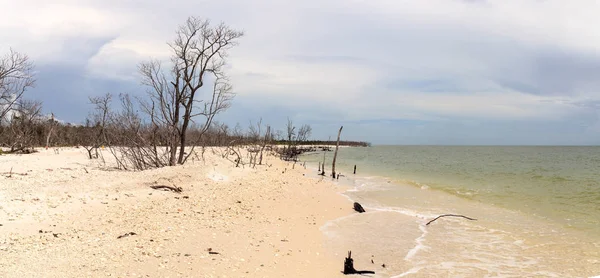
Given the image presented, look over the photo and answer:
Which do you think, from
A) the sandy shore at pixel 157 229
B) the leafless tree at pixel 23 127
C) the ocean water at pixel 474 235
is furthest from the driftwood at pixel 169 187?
the leafless tree at pixel 23 127

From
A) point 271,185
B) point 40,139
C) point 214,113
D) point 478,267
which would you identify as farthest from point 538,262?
point 40,139

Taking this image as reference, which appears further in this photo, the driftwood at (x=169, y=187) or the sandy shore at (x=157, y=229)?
the driftwood at (x=169, y=187)

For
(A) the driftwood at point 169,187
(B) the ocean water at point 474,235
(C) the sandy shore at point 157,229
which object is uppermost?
(A) the driftwood at point 169,187

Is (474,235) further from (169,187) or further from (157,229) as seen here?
(169,187)

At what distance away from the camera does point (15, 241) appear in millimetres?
6363

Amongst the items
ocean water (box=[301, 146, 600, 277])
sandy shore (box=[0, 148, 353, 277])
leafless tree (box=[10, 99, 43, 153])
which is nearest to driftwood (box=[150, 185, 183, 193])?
sandy shore (box=[0, 148, 353, 277])

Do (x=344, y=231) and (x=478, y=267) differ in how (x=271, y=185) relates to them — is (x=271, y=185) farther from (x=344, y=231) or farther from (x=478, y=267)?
(x=478, y=267)

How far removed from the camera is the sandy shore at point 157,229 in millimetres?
5547

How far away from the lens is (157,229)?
7.41 metres

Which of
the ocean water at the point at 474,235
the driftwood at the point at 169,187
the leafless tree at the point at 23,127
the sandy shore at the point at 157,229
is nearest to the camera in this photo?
the sandy shore at the point at 157,229

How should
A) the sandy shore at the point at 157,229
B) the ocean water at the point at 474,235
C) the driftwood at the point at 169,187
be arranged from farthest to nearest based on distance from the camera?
1. the driftwood at the point at 169,187
2. the ocean water at the point at 474,235
3. the sandy shore at the point at 157,229

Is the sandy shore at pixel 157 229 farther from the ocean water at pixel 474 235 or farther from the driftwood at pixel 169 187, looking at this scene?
the ocean water at pixel 474 235

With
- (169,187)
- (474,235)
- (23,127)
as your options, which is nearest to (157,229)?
(169,187)

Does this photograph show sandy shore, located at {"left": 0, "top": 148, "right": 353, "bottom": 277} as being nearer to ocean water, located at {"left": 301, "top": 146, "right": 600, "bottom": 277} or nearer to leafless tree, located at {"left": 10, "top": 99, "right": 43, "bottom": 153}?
ocean water, located at {"left": 301, "top": 146, "right": 600, "bottom": 277}
